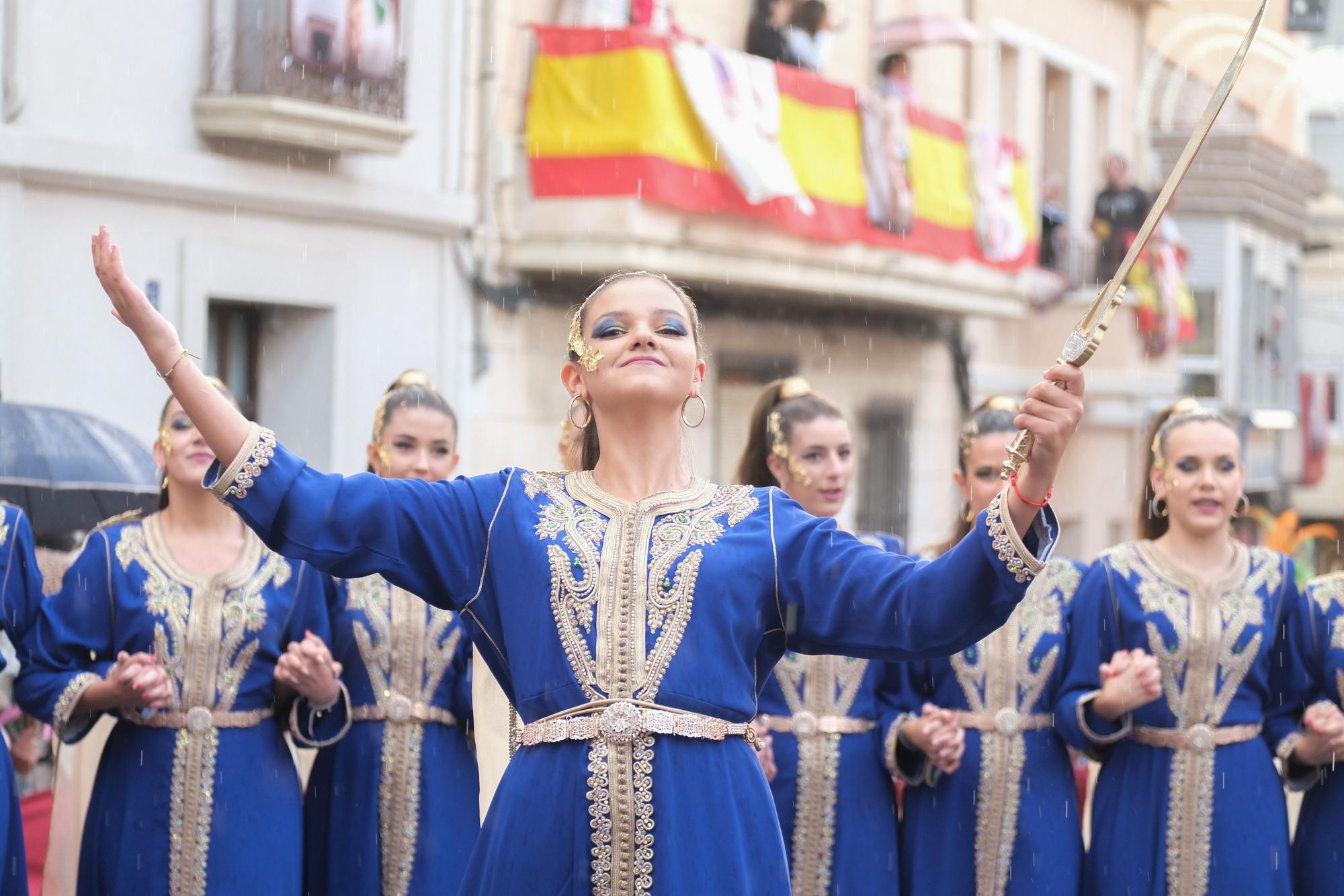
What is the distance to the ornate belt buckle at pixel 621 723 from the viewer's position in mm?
3223

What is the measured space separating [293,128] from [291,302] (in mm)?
1100

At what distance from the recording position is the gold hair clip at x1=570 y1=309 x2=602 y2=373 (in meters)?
3.42

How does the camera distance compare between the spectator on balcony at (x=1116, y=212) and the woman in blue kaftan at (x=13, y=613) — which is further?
the spectator on balcony at (x=1116, y=212)

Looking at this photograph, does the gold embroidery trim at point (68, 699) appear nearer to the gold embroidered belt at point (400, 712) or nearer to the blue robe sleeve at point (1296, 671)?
the gold embroidered belt at point (400, 712)

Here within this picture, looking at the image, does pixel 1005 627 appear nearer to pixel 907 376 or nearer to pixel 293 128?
pixel 293 128

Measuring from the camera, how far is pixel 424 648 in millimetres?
5547

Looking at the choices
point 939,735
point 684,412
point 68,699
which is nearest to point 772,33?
point 939,735

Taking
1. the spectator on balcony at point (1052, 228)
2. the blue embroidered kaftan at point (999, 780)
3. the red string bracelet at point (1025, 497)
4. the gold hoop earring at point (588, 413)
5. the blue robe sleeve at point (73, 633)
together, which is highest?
the spectator on balcony at point (1052, 228)

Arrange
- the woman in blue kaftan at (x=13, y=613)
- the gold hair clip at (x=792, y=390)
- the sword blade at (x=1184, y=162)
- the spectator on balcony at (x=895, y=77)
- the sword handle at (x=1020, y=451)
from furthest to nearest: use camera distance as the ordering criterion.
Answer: the spectator on balcony at (x=895, y=77) < the gold hair clip at (x=792, y=390) < the woman in blue kaftan at (x=13, y=613) < the sword handle at (x=1020, y=451) < the sword blade at (x=1184, y=162)

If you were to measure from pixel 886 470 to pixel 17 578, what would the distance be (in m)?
12.8

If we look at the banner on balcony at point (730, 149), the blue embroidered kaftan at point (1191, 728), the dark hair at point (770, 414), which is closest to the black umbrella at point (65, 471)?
the dark hair at point (770, 414)

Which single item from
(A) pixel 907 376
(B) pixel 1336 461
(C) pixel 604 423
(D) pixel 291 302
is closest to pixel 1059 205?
(A) pixel 907 376

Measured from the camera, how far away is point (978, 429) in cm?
575

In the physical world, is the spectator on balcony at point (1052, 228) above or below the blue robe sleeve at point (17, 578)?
above
